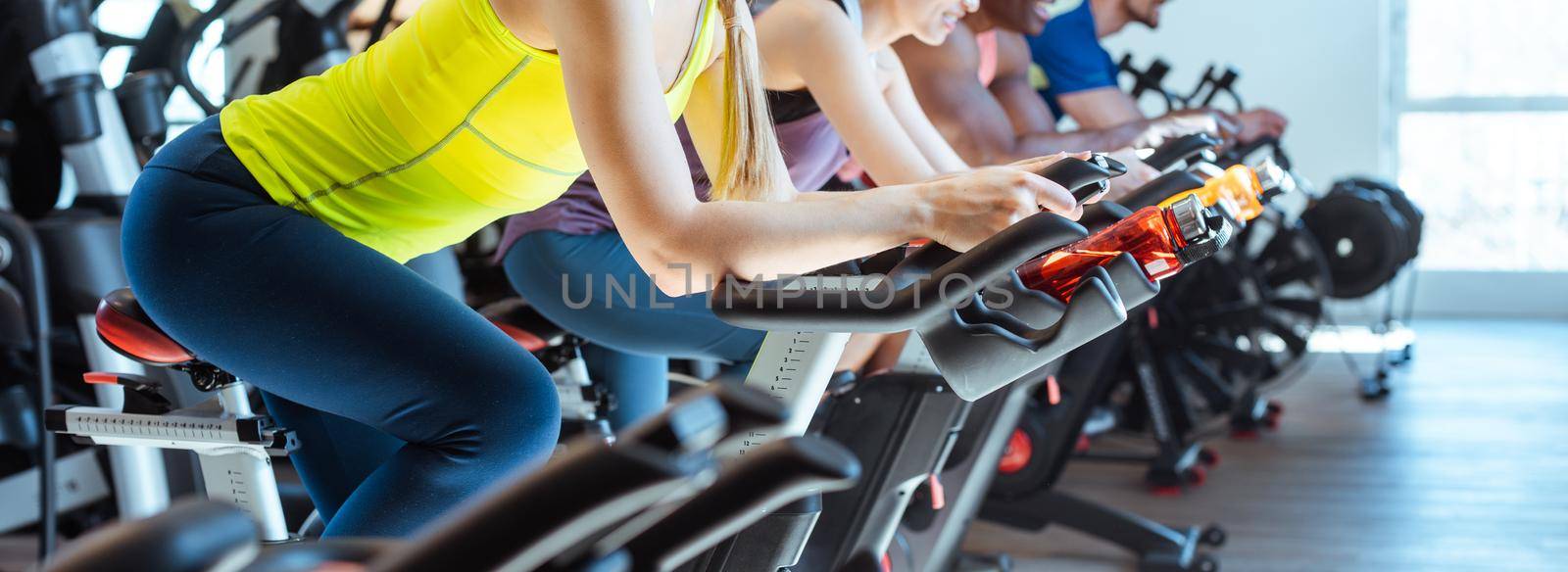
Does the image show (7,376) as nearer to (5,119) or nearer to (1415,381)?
(5,119)

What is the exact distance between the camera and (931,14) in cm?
167

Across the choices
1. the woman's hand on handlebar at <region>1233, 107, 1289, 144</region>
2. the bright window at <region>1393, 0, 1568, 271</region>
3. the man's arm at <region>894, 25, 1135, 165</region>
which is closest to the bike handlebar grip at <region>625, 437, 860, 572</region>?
the man's arm at <region>894, 25, 1135, 165</region>

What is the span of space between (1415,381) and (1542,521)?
6.50ft

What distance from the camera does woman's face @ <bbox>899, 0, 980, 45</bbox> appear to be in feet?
5.42

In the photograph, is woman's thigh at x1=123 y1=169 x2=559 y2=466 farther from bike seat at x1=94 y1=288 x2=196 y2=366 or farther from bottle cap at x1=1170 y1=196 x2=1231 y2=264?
bottle cap at x1=1170 y1=196 x2=1231 y2=264

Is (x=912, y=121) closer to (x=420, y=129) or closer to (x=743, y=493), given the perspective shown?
(x=420, y=129)

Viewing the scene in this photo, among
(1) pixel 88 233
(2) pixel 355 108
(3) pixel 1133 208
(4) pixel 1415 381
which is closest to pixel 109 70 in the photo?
(1) pixel 88 233

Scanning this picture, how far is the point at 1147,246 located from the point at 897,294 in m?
0.30

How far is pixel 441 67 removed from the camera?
3.61 feet

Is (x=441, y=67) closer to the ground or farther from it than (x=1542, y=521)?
farther from it

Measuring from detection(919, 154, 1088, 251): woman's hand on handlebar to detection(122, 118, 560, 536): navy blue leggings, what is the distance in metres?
0.38

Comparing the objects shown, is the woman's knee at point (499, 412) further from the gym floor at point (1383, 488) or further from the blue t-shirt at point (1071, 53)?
the blue t-shirt at point (1071, 53)

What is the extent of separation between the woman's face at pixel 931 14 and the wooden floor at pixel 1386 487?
1.43 meters

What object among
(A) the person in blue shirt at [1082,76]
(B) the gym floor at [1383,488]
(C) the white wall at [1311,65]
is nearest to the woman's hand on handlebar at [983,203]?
(B) the gym floor at [1383,488]
